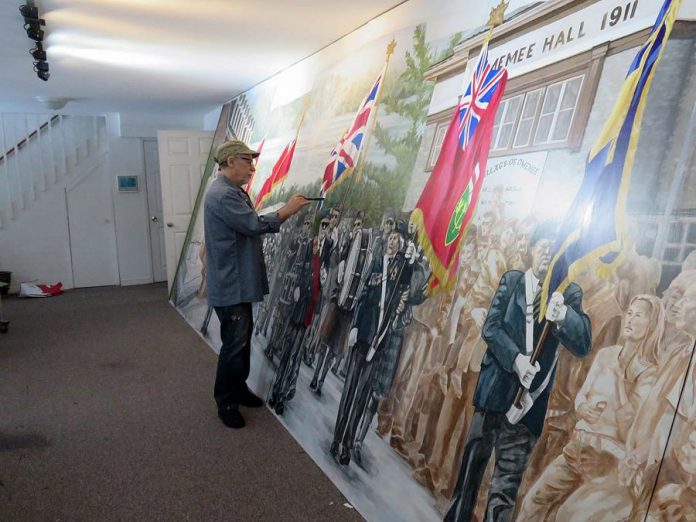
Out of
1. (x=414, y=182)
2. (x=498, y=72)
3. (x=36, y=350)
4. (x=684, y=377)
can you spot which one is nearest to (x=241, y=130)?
(x=36, y=350)

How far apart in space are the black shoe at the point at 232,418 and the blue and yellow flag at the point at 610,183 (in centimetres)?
208

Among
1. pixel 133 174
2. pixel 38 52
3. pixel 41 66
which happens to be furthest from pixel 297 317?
pixel 133 174

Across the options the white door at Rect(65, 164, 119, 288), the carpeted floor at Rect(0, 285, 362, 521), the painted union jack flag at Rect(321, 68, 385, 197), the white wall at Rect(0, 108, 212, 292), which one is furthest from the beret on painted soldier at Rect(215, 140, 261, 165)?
the white door at Rect(65, 164, 119, 288)

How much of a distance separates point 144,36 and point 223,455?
234cm

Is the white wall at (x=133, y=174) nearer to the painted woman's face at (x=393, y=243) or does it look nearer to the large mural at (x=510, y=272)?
the large mural at (x=510, y=272)

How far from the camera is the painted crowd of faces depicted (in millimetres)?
1103

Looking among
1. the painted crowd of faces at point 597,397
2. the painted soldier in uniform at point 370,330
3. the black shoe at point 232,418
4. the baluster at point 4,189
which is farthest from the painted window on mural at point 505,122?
the baluster at point 4,189

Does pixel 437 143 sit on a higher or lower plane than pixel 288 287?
higher

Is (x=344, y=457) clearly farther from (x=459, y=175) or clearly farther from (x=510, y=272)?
(x=459, y=175)

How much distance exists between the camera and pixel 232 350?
2.88m

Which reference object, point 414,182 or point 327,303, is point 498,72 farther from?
point 327,303

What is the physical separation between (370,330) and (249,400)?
4.17 feet

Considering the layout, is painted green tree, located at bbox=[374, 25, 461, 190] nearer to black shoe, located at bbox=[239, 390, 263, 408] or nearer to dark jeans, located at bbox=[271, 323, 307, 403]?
dark jeans, located at bbox=[271, 323, 307, 403]

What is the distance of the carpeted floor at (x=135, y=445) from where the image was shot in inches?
87.2
